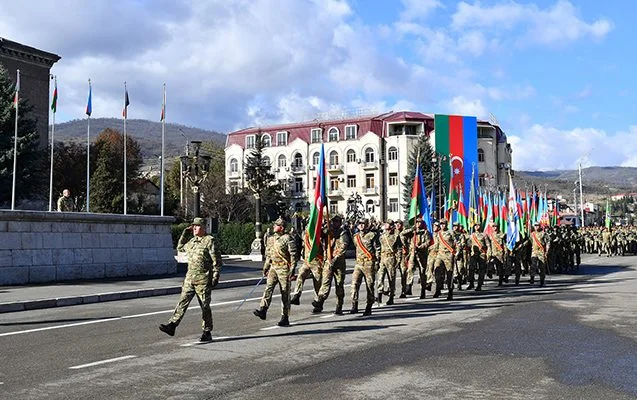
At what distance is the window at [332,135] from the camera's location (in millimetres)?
81312

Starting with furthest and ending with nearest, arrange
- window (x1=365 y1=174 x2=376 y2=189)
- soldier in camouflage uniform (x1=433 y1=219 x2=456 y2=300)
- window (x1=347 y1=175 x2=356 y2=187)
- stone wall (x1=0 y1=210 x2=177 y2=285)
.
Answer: window (x1=347 y1=175 x2=356 y2=187), window (x1=365 y1=174 x2=376 y2=189), stone wall (x1=0 y1=210 x2=177 y2=285), soldier in camouflage uniform (x1=433 y1=219 x2=456 y2=300)

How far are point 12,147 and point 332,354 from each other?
3585 cm

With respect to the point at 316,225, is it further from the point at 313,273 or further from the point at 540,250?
the point at 540,250

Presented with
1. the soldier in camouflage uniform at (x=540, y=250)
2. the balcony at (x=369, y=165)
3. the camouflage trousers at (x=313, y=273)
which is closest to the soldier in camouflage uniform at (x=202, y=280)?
the camouflage trousers at (x=313, y=273)

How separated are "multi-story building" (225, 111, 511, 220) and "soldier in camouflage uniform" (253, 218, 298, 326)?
62699 mm

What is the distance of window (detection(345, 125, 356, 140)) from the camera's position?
80.2 meters

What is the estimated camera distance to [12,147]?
3944 centimetres

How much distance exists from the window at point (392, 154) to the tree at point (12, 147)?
145 ft

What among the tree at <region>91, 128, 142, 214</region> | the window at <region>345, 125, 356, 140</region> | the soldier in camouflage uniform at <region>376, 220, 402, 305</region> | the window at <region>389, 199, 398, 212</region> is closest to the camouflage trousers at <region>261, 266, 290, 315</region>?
the soldier in camouflage uniform at <region>376, 220, 402, 305</region>

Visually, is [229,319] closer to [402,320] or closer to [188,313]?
[188,313]

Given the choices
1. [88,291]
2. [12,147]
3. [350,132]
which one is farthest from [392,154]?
[88,291]

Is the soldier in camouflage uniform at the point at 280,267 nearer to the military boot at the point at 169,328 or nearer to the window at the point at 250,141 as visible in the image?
the military boot at the point at 169,328

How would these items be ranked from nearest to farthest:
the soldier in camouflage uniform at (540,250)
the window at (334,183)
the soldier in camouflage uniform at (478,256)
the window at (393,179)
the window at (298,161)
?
the soldier in camouflage uniform at (478,256) < the soldier in camouflage uniform at (540,250) < the window at (393,179) < the window at (334,183) < the window at (298,161)

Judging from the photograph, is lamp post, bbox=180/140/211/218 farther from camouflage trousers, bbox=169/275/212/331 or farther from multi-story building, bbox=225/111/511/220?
multi-story building, bbox=225/111/511/220
